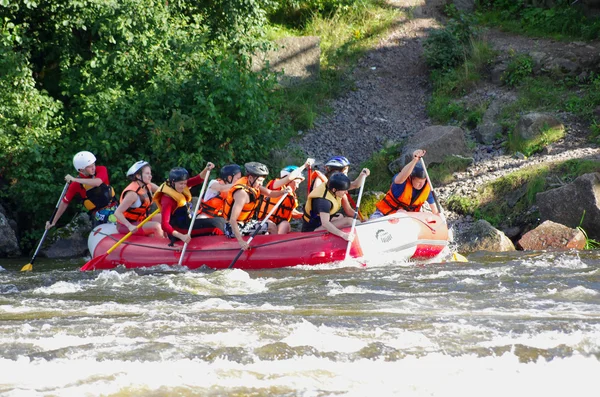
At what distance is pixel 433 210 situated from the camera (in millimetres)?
10250

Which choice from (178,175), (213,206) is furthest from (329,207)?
(178,175)

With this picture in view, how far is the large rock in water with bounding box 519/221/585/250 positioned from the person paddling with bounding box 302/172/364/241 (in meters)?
2.41

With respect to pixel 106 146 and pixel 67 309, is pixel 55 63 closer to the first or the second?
pixel 106 146

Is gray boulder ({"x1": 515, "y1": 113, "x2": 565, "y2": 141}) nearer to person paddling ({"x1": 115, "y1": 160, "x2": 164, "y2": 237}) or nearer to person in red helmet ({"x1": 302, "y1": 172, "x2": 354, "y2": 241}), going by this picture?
person in red helmet ({"x1": 302, "y1": 172, "x2": 354, "y2": 241})

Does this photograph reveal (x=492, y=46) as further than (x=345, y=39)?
No

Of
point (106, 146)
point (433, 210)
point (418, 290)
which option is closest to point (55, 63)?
point (106, 146)

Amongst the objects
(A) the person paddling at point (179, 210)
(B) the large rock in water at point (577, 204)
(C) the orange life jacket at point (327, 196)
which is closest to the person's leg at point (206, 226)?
(A) the person paddling at point (179, 210)

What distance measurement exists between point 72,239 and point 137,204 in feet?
7.83

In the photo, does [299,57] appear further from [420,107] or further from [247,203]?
[247,203]

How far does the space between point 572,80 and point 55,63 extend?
883 cm

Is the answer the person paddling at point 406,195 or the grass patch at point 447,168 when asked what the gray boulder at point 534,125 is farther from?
the person paddling at point 406,195

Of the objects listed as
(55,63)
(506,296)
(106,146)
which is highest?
(55,63)

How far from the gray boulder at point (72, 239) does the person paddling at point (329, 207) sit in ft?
14.1

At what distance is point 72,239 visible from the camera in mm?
12805
